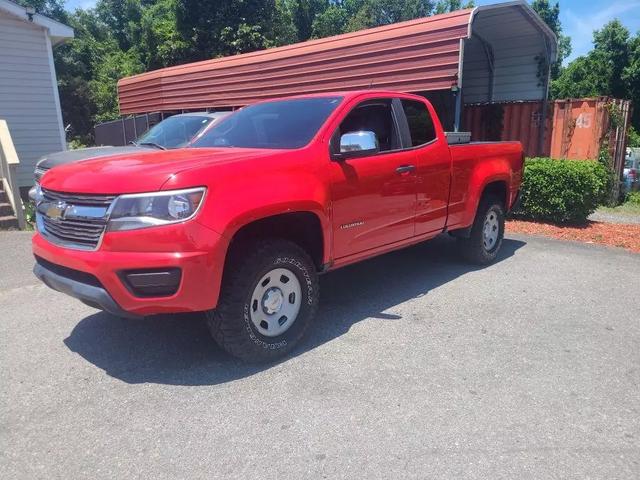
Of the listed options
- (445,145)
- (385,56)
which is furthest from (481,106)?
(445,145)

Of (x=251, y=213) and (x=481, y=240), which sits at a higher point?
(x=251, y=213)

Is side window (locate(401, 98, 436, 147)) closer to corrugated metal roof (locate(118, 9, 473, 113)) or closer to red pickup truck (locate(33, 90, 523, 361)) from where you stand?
red pickup truck (locate(33, 90, 523, 361))

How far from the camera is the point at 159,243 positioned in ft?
10.3

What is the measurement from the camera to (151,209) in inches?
125

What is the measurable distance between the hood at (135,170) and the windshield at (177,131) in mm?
4145

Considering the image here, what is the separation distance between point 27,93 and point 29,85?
19cm

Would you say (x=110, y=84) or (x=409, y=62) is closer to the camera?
(x=409, y=62)

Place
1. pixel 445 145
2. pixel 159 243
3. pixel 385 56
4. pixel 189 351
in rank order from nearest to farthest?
pixel 159 243 < pixel 189 351 < pixel 445 145 < pixel 385 56

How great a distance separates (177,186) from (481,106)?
1017cm

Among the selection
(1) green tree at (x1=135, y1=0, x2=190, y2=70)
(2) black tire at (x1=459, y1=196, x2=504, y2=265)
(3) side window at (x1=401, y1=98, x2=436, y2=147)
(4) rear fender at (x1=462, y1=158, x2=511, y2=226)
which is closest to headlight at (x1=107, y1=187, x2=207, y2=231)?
(3) side window at (x1=401, y1=98, x2=436, y2=147)

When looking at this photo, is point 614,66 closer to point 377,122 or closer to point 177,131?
point 177,131

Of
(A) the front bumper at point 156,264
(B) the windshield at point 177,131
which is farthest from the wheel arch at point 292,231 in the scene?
(B) the windshield at point 177,131

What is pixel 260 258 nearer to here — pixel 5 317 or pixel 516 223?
pixel 5 317

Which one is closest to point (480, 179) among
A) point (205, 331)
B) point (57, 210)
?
point (205, 331)
